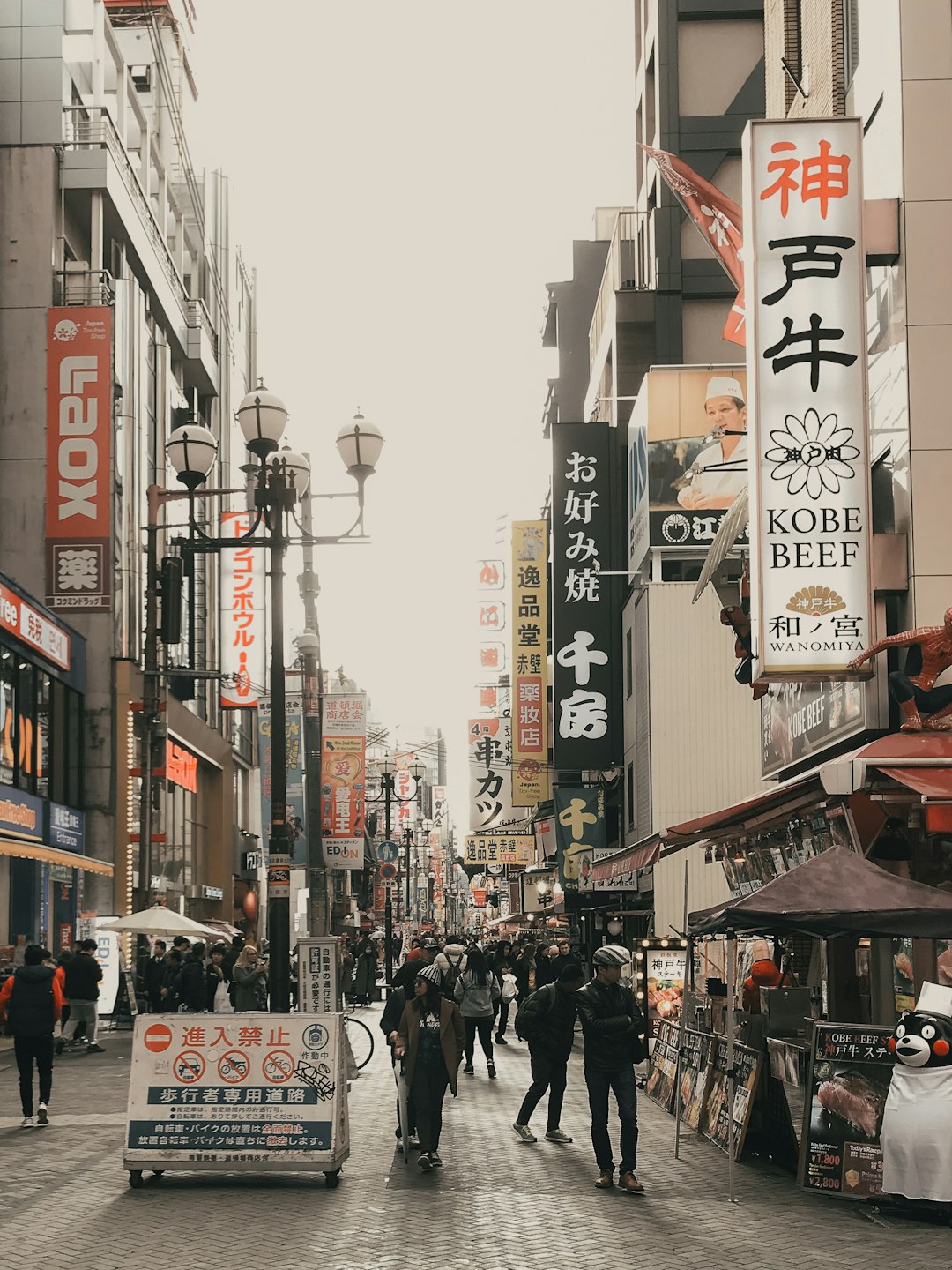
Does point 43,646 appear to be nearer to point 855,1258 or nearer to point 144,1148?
point 144,1148

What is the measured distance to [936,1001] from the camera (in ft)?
38.3

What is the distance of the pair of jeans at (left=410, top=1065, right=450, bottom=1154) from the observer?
13875mm

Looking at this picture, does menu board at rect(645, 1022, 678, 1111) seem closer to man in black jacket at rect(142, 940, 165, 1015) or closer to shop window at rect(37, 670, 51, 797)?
man in black jacket at rect(142, 940, 165, 1015)

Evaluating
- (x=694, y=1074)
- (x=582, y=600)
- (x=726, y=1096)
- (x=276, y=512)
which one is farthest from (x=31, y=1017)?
(x=582, y=600)

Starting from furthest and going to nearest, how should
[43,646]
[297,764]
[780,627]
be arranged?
[297,764], [43,646], [780,627]

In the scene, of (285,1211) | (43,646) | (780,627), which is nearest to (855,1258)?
(285,1211)

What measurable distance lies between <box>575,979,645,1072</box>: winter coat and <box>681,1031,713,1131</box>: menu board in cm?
221

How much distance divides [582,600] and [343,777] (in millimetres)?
6712

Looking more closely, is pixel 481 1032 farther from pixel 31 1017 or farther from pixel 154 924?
pixel 31 1017

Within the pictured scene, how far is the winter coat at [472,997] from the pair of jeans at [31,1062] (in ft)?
24.4

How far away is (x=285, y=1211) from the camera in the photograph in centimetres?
1170

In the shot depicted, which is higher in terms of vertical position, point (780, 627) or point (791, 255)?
point (791, 255)

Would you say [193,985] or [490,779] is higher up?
[490,779]

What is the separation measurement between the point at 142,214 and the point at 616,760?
75.2ft
